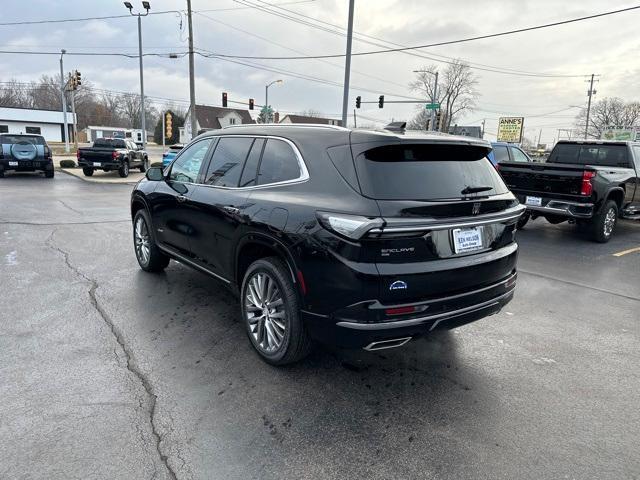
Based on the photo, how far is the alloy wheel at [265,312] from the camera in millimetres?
3359

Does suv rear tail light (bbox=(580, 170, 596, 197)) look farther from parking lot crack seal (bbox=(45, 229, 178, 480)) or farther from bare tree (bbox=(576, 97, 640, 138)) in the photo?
bare tree (bbox=(576, 97, 640, 138))

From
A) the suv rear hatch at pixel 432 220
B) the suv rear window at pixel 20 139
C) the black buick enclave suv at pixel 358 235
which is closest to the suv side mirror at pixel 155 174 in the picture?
the black buick enclave suv at pixel 358 235

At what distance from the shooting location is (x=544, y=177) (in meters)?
8.38

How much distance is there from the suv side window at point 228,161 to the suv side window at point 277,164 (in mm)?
311

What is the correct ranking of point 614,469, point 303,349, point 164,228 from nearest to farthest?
point 614,469
point 303,349
point 164,228

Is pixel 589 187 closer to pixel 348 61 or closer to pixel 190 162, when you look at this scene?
pixel 190 162

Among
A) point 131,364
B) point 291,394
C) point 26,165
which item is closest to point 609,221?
point 291,394

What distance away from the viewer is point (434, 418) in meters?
2.89

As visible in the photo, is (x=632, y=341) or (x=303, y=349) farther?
(x=632, y=341)

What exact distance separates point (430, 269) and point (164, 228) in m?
3.29

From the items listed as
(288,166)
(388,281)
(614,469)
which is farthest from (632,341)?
(288,166)

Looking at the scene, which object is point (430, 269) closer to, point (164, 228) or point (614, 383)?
point (614, 383)

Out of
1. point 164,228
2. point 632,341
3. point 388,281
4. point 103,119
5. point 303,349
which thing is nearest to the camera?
point 388,281

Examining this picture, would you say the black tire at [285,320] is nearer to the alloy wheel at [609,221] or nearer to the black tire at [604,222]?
the black tire at [604,222]
